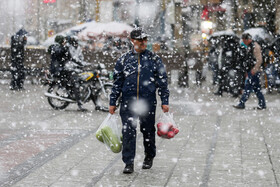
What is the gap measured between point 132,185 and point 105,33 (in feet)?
75.9

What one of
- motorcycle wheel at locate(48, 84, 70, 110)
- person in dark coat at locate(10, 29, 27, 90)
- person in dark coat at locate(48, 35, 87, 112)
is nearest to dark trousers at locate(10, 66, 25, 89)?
person in dark coat at locate(10, 29, 27, 90)

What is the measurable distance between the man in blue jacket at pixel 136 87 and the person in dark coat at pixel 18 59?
12973 millimetres

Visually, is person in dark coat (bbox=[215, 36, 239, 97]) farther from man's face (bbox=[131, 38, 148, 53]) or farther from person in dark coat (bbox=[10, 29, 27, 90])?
man's face (bbox=[131, 38, 148, 53])

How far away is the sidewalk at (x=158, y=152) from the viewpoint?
647 cm

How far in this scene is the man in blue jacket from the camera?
672 cm

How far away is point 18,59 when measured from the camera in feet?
64.4

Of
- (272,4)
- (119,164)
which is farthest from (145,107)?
(272,4)

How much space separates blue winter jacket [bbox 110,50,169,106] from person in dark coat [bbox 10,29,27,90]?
12.9 metres

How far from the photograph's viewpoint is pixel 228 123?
11.1 meters

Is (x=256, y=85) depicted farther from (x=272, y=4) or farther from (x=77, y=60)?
(x=272, y=4)

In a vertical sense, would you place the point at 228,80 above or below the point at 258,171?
below

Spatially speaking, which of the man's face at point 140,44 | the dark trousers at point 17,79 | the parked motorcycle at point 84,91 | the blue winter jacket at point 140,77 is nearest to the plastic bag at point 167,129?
the blue winter jacket at point 140,77

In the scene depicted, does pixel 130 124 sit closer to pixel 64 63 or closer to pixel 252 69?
pixel 64 63

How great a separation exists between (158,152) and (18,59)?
488 inches
